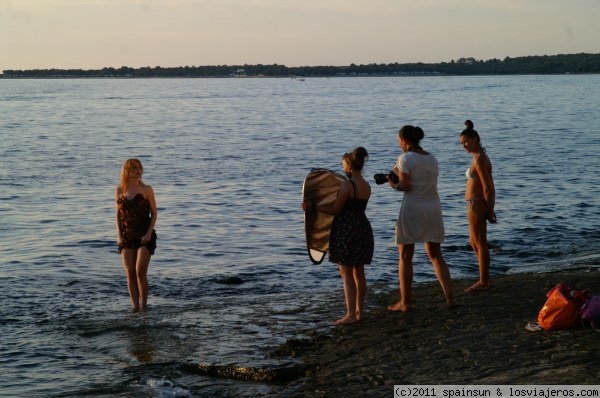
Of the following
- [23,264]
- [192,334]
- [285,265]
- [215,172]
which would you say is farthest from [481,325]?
[215,172]

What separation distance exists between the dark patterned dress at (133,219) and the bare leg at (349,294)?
2.36 m

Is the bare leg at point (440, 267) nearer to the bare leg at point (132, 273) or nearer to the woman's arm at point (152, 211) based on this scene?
the woman's arm at point (152, 211)

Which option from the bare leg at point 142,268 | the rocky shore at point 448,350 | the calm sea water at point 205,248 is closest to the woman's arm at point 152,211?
the bare leg at point 142,268

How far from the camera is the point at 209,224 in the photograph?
1891 centimetres

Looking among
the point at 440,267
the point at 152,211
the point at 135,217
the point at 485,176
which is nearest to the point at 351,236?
the point at 440,267

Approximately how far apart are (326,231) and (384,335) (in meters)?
1.30

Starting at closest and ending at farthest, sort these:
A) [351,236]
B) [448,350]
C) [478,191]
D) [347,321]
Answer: [448,350]
[351,236]
[347,321]
[478,191]

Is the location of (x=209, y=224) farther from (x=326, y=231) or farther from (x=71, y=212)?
(x=326, y=231)

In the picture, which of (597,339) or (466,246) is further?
(466,246)

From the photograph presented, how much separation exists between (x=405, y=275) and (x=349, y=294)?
654 millimetres

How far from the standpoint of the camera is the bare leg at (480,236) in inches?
387

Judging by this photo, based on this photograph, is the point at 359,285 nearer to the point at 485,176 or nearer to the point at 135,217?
the point at 485,176

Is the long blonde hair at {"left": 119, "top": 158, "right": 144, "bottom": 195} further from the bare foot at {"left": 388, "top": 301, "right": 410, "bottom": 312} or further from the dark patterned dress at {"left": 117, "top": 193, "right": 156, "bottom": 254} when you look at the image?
the bare foot at {"left": 388, "top": 301, "right": 410, "bottom": 312}

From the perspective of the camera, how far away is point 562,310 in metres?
7.90
